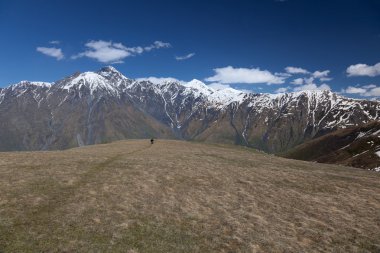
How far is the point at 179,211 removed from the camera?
2533 centimetres

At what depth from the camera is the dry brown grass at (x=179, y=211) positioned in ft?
65.5

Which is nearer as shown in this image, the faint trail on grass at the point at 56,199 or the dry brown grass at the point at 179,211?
the dry brown grass at the point at 179,211

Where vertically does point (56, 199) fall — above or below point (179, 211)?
above

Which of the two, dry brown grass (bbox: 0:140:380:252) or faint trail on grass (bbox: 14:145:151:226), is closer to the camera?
dry brown grass (bbox: 0:140:380:252)

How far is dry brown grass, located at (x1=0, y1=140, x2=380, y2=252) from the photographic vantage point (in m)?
20.0

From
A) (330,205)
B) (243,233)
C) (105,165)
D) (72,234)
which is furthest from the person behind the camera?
(105,165)

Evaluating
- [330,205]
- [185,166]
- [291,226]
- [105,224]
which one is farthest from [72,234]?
[185,166]

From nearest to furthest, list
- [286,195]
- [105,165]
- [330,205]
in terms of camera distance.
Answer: [330,205]
[286,195]
[105,165]

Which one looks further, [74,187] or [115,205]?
[74,187]

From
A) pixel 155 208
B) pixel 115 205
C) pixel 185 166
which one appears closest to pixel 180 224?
pixel 155 208

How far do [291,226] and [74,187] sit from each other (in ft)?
58.4

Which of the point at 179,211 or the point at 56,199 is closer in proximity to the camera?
the point at 179,211

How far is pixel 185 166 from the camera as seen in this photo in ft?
139

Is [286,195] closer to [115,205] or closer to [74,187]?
[115,205]
